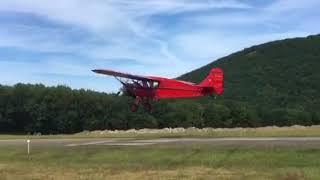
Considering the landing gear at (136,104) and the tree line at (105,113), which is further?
the tree line at (105,113)

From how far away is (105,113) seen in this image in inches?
5059

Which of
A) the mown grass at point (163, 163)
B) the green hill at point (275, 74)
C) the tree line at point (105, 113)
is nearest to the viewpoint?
the mown grass at point (163, 163)

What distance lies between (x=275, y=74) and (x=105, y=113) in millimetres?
59078

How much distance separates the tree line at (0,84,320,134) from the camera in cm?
12465

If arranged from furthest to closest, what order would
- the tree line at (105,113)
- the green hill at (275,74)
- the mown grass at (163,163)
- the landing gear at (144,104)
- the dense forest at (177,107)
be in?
the green hill at (275,74), the dense forest at (177,107), the tree line at (105,113), the landing gear at (144,104), the mown grass at (163,163)

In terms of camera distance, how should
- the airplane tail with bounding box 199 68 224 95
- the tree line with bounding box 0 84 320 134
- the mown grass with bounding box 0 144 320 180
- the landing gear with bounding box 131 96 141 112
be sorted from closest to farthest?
the mown grass with bounding box 0 144 320 180, the landing gear with bounding box 131 96 141 112, the airplane tail with bounding box 199 68 224 95, the tree line with bounding box 0 84 320 134

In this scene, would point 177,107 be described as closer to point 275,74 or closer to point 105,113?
point 105,113

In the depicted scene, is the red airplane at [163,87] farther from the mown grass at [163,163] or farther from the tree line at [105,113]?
the tree line at [105,113]

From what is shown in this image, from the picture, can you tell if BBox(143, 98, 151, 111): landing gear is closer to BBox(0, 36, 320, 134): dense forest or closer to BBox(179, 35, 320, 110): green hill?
BBox(0, 36, 320, 134): dense forest

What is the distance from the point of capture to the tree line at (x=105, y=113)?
125 m

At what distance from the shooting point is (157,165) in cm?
2934

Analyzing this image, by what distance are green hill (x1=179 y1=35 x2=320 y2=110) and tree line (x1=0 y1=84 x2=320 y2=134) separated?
716cm

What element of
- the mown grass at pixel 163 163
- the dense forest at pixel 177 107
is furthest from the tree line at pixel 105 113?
the mown grass at pixel 163 163

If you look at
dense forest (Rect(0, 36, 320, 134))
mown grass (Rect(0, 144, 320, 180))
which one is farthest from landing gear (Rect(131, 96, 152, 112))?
dense forest (Rect(0, 36, 320, 134))
